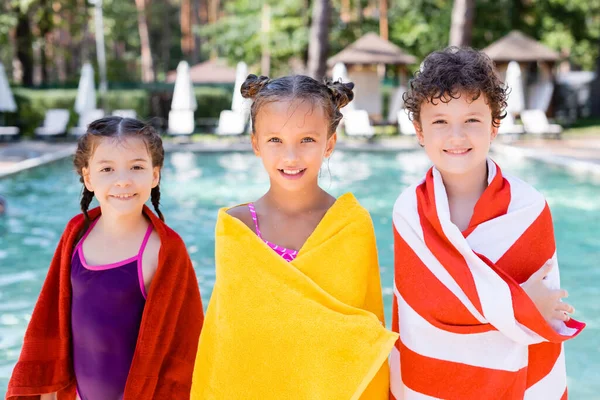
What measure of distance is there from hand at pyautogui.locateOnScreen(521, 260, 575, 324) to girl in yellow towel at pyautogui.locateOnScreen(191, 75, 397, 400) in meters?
0.42

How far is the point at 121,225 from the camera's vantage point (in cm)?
211

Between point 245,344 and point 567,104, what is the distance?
2795 centimetres

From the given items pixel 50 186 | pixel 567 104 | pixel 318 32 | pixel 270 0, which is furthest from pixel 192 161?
pixel 567 104

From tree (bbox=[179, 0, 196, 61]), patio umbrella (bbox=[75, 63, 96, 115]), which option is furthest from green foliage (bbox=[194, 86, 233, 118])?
tree (bbox=[179, 0, 196, 61])

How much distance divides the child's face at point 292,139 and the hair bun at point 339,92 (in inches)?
3.8

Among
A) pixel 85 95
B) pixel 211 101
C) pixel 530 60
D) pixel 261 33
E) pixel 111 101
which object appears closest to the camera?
pixel 85 95

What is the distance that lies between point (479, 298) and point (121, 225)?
3.86 ft

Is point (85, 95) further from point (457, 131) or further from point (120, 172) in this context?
point (457, 131)

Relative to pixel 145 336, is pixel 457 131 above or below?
above

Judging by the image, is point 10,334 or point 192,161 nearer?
point 10,334

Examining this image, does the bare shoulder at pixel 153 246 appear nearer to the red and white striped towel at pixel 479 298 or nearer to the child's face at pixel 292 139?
the child's face at pixel 292 139

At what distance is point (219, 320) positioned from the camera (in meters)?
1.91

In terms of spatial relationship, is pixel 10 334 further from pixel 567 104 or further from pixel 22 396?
pixel 567 104

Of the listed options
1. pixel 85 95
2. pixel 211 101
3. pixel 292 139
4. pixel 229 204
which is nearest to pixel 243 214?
pixel 292 139
